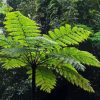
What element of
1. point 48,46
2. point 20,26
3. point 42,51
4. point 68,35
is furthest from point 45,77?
point 20,26

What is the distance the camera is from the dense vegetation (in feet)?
18.2

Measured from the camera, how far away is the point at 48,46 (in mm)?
5547

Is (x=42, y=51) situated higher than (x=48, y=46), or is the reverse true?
(x=48, y=46)

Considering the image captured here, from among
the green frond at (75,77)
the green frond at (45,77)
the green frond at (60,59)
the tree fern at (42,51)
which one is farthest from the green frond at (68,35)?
the green frond at (45,77)

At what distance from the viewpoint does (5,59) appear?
19.1ft

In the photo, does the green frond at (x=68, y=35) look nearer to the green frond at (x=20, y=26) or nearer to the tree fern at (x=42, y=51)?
the tree fern at (x=42, y=51)

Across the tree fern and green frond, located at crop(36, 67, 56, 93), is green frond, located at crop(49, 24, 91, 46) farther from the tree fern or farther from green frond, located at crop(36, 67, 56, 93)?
green frond, located at crop(36, 67, 56, 93)

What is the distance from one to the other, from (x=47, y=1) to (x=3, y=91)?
4.02 meters

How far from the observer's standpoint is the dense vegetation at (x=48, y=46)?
555 centimetres

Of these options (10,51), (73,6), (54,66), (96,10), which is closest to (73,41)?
(54,66)

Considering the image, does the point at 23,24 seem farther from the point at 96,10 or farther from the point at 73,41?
the point at 96,10

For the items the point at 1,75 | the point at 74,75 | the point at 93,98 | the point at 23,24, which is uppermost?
the point at 23,24

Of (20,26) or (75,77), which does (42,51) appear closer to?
(20,26)

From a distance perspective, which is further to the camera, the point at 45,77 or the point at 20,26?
the point at 45,77
